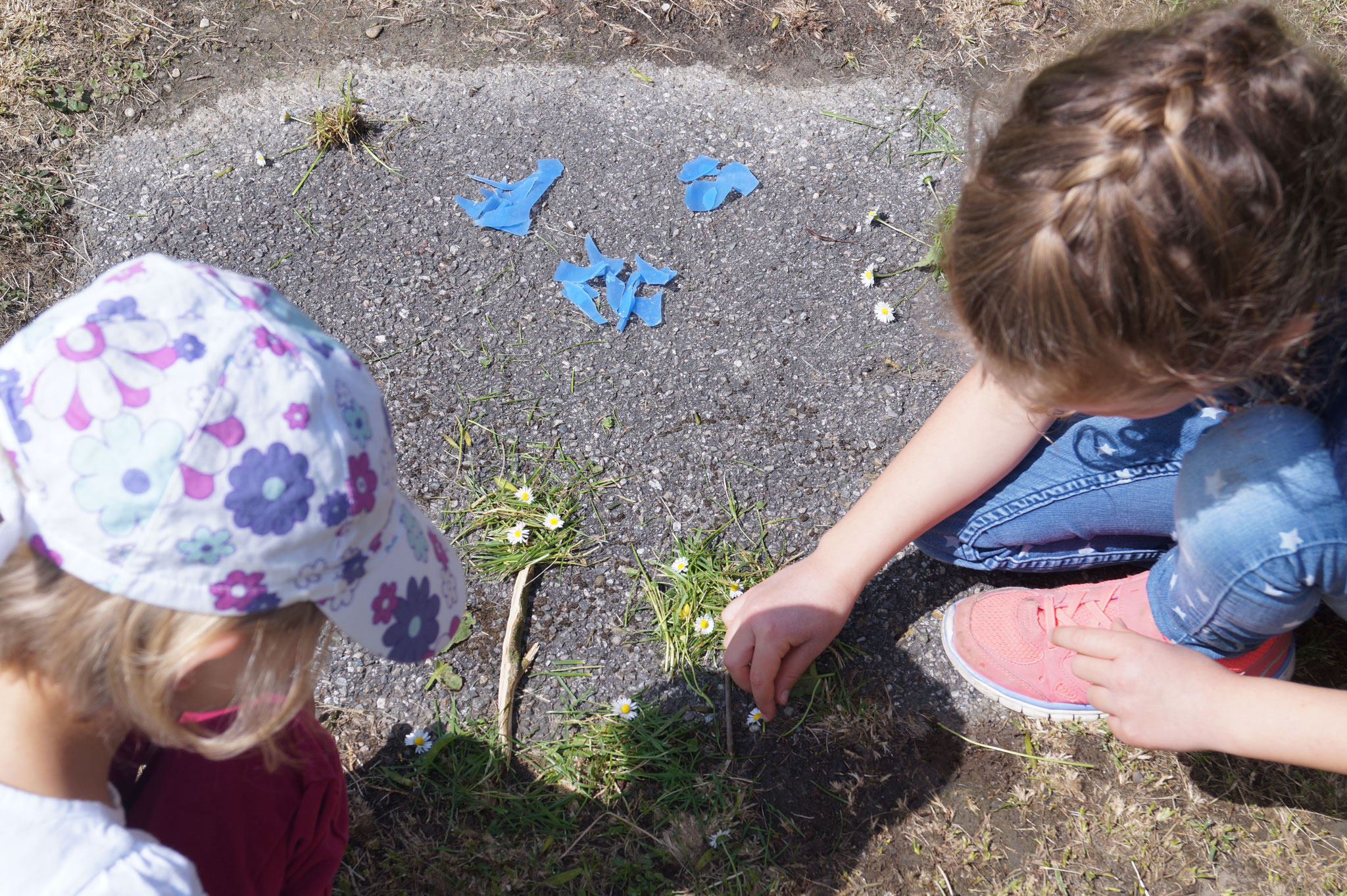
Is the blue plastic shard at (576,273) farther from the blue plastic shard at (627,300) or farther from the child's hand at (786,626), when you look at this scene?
the child's hand at (786,626)

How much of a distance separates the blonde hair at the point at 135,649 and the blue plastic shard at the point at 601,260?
5.22ft

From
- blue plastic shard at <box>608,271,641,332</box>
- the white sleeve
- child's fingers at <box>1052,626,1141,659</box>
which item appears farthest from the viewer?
blue plastic shard at <box>608,271,641,332</box>

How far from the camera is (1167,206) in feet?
3.32

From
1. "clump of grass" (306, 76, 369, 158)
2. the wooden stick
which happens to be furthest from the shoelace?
"clump of grass" (306, 76, 369, 158)

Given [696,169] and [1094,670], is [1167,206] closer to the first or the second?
[1094,670]

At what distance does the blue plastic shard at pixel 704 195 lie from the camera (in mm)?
2590

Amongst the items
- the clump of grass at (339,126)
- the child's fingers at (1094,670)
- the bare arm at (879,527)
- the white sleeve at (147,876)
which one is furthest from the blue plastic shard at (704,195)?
the white sleeve at (147,876)

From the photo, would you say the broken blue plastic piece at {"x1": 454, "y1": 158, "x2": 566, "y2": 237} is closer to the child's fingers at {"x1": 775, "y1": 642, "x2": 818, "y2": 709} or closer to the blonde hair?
the child's fingers at {"x1": 775, "y1": 642, "x2": 818, "y2": 709}

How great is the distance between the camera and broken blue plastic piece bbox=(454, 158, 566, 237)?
→ 2.53 metres

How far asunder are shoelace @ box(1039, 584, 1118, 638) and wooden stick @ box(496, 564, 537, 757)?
3.68ft

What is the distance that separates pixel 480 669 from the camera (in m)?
1.94

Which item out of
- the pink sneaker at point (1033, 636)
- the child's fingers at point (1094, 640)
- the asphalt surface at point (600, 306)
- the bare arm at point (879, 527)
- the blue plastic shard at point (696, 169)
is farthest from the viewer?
the blue plastic shard at point (696, 169)

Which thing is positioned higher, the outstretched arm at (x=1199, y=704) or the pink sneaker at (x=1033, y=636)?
the outstretched arm at (x=1199, y=704)

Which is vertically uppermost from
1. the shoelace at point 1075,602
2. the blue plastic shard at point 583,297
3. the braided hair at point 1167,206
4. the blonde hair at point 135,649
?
the braided hair at point 1167,206
